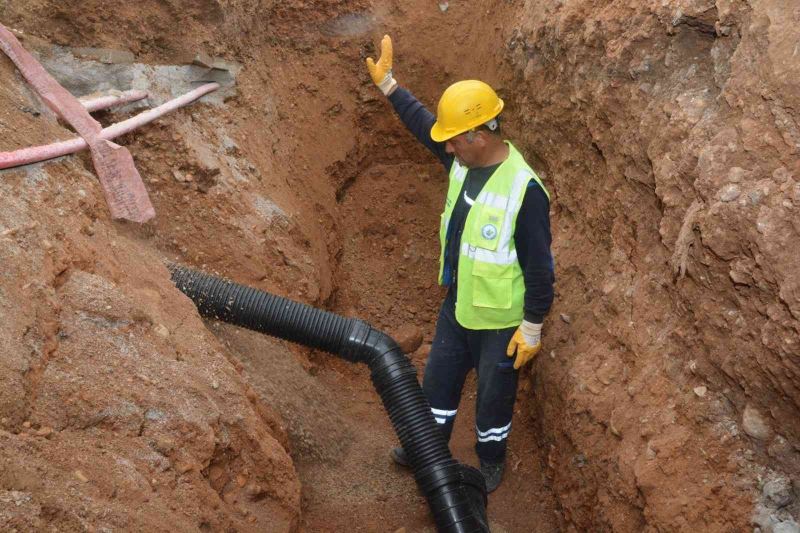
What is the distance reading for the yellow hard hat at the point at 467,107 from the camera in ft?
11.6

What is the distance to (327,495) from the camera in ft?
13.1

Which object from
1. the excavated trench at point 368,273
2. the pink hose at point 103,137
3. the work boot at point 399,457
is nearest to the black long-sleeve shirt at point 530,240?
the excavated trench at point 368,273

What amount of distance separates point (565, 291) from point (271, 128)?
2.63 meters

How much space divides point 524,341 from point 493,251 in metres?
0.53

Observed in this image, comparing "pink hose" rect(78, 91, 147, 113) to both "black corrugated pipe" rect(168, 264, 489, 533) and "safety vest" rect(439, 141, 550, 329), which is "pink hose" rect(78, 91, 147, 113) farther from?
"safety vest" rect(439, 141, 550, 329)

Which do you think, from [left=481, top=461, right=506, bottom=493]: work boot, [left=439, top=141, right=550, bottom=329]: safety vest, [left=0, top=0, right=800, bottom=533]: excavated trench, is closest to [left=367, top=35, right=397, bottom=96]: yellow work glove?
[left=439, top=141, right=550, bottom=329]: safety vest

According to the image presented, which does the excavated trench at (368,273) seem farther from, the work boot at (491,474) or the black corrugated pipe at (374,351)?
the black corrugated pipe at (374,351)

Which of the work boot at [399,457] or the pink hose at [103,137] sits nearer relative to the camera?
the pink hose at [103,137]

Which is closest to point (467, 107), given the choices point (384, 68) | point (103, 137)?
point (384, 68)

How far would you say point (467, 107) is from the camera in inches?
139

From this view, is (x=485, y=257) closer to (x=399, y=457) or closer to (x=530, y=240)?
(x=530, y=240)

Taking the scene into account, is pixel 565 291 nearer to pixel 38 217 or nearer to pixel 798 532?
pixel 798 532

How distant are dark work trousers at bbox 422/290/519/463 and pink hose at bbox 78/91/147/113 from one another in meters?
2.35

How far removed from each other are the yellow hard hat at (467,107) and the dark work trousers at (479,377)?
1052 millimetres
